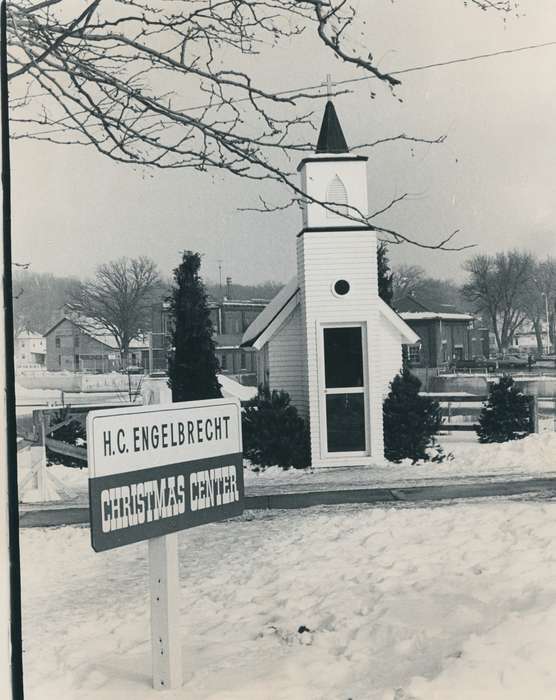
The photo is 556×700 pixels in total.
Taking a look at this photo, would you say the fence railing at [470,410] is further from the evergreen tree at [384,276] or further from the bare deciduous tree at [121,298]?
the bare deciduous tree at [121,298]

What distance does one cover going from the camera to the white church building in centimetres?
225

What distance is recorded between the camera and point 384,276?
228cm

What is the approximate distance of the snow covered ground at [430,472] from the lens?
7.48 ft

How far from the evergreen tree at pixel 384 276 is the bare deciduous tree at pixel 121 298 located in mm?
645

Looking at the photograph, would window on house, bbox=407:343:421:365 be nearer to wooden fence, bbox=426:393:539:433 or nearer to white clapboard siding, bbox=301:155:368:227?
wooden fence, bbox=426:393:539:433

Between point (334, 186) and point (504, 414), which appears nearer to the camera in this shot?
point (334, 186)

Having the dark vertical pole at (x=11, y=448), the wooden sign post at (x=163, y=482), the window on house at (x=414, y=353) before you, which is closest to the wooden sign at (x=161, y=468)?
the wooden sign post at (x=163, y=482)

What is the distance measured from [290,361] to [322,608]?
69 cm

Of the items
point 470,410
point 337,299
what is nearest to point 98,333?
point 337,299

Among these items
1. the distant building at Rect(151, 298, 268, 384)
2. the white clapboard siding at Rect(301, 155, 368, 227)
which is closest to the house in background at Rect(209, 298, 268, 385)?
the distant building at Rect(151, 298, 268, 384)

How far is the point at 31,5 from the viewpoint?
221cm

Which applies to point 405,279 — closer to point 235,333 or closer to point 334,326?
point 334,326

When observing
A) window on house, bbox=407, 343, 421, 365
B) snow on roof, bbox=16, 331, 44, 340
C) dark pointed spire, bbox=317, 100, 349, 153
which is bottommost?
window on house, bbox=407, 343, 421, 365

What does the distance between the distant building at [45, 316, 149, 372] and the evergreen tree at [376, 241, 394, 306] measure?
0.70m
